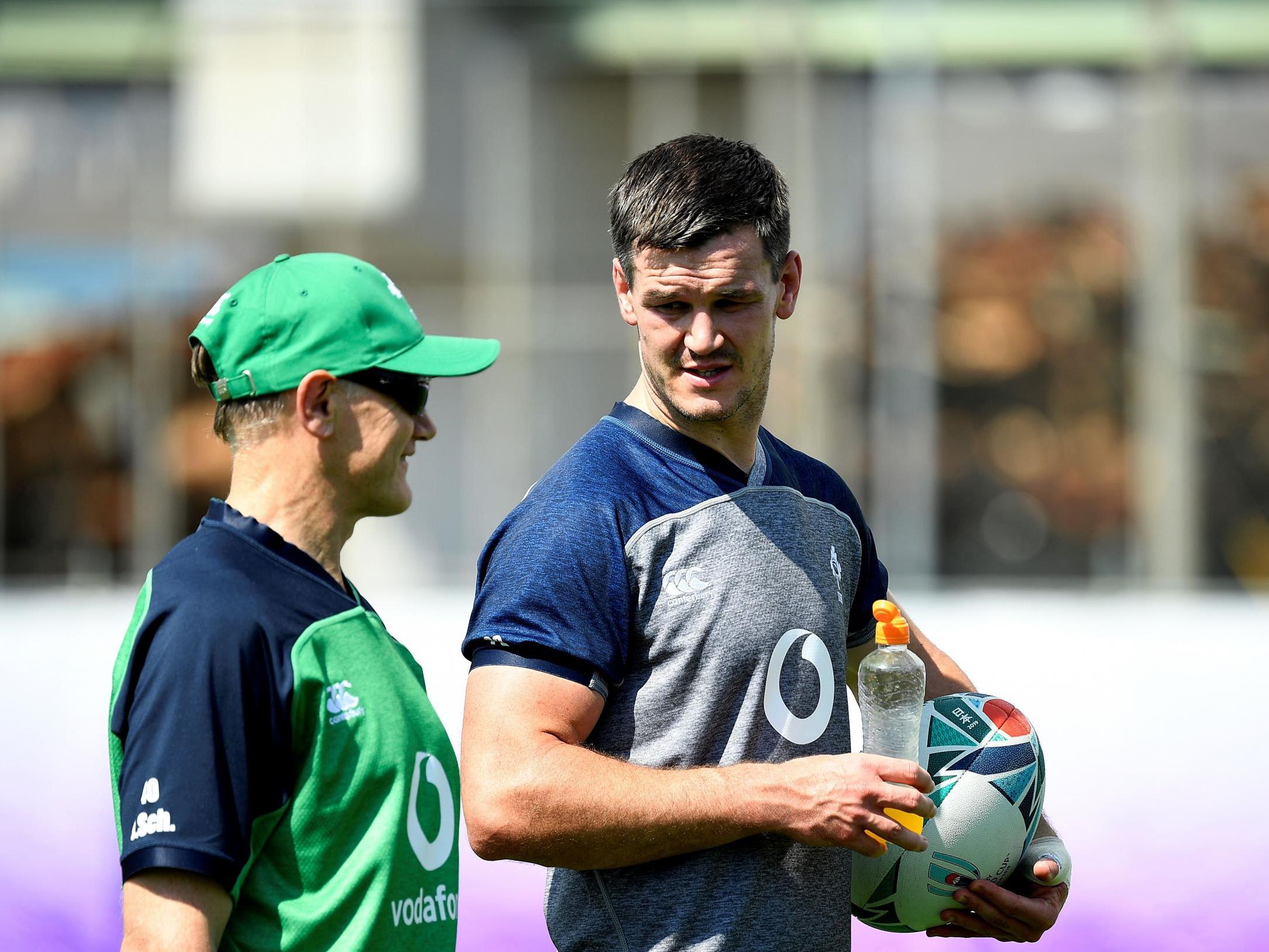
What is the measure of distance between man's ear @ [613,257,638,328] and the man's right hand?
74 cm

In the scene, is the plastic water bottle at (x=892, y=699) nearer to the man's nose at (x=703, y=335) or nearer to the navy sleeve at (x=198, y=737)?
the man's nose at (x=703, y=335)

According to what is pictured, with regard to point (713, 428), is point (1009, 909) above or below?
below

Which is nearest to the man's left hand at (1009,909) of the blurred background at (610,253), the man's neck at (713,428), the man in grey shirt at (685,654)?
the man in grey shirt at (685,654)

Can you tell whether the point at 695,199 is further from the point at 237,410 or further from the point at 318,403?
the point at 237,410

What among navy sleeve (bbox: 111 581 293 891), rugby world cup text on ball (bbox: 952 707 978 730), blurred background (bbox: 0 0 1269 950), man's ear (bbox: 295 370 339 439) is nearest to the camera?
navy sleeve (bbox: 111 581 293 891)

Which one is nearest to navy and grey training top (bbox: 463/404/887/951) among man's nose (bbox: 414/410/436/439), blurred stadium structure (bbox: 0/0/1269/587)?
man's nose (bbox: 414/410/436/439)

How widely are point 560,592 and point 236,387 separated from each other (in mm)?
587

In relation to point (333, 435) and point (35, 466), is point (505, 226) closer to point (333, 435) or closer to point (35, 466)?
point (35, 466)

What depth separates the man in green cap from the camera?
1.96m

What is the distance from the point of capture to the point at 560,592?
2.14 m

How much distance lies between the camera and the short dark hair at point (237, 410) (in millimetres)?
2291

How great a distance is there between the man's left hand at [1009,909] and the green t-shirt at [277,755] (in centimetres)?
82

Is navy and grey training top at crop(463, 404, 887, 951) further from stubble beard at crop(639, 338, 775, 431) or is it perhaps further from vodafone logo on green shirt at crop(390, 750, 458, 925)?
vodafone logo on green shirt at crop(390, 750, 458, 925)

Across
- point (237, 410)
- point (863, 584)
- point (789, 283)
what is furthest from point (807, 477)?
point (237, 410)
